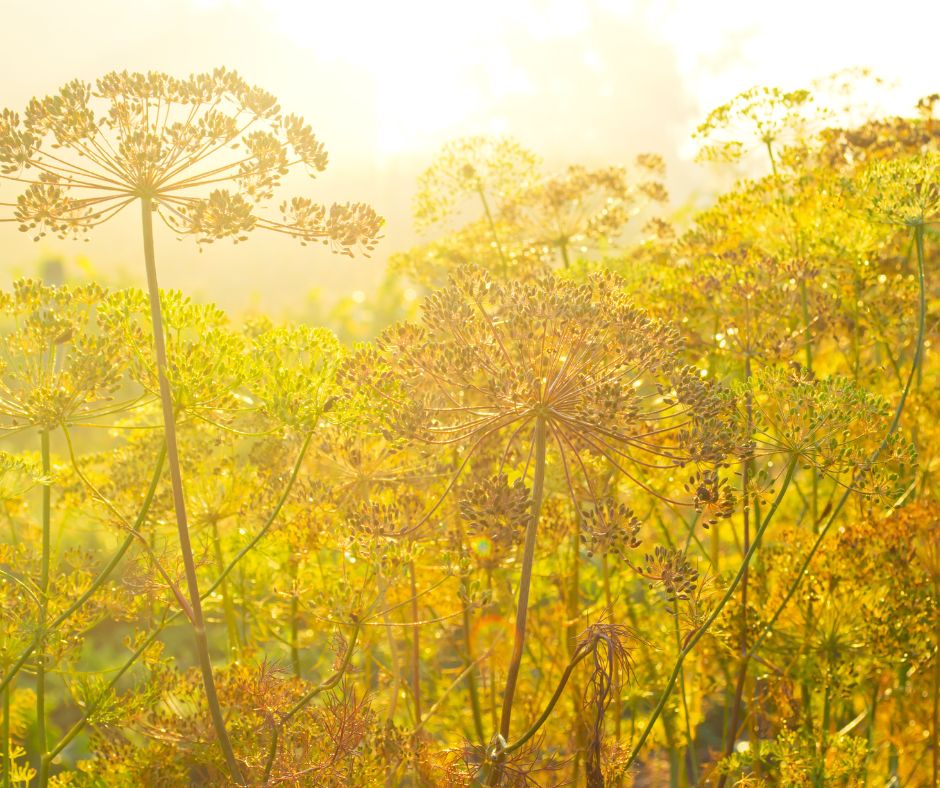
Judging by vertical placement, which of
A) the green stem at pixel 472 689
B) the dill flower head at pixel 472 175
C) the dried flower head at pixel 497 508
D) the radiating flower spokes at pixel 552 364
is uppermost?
the dill flower head at pixel 472 175

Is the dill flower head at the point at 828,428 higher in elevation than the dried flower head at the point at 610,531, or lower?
higher

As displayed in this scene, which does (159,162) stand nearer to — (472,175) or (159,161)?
(159,161)

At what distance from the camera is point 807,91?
5562 millimetres

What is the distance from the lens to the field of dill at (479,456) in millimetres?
3158

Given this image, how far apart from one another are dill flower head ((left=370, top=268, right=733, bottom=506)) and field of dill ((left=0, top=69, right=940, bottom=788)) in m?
0.02

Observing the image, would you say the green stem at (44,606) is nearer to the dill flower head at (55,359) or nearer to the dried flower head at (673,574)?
the dill flower head at (55,359)

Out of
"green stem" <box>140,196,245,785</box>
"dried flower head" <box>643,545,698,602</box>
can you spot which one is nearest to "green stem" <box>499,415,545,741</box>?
"dried flower head" <box>643,545,698,602</box>

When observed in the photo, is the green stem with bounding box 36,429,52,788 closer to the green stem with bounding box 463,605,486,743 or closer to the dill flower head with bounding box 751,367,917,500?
the green stem with bounding box 463,605,486,743

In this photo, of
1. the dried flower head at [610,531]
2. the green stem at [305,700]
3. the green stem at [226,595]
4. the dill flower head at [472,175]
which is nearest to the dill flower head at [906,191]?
the dried flower head at [610,531]

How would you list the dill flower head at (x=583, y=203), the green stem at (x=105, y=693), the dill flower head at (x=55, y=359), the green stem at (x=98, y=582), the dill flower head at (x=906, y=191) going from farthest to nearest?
the dill flower head at (x=583, y=203)
the dill flower head at (x=906, y=191)
the dill flower head at (x=55, y=359)
the green stem at (x=105, y=693)
the green stem at (x=98, y=582)

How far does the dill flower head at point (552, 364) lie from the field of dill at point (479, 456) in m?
0.02

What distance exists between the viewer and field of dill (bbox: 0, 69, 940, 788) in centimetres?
316

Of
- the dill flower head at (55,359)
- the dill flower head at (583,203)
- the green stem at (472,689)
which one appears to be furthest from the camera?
the dill flower head at (583,203)

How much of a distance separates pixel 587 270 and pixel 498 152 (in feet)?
5.71
